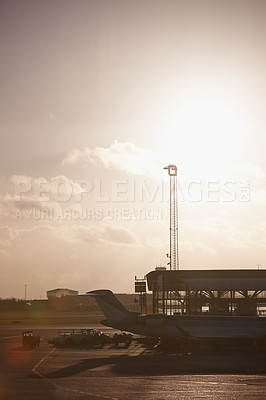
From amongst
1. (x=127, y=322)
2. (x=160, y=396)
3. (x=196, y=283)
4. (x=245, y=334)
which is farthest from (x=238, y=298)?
(x=160, y=396)

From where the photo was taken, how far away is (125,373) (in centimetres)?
4519

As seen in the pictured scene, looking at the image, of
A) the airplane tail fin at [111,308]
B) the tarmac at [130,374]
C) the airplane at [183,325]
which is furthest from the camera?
the airplane tail fin at [111,308]

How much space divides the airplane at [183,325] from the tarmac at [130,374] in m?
2.04

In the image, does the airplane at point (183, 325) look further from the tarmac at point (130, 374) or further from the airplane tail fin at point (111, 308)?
the tarmac at point (130, 374)

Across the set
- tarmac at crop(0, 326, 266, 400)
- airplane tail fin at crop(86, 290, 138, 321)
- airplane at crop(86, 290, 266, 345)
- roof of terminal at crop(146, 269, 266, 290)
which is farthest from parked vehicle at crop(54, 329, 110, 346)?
roof of terminal at crop(146, 269, 266, 290)

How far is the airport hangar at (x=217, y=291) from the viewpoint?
264 ft

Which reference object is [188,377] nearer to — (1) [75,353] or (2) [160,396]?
(2) [160,396]

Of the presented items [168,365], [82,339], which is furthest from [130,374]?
[82,339]

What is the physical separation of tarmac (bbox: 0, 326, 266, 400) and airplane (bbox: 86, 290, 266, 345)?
6.70 feet

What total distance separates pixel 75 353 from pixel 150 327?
31.9 feet

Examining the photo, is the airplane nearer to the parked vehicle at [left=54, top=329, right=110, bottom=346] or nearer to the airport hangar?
the parked vehicle at [left=54, top=329, right=110, bottom=346]

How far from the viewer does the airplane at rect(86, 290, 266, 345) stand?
6569 centimetres

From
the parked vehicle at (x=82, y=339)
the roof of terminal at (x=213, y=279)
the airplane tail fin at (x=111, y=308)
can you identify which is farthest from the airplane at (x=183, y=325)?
the roof of terminal at (x=213, y=279)

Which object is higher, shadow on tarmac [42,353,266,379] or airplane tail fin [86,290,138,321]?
airplane tail fin [86,290,138,321]
